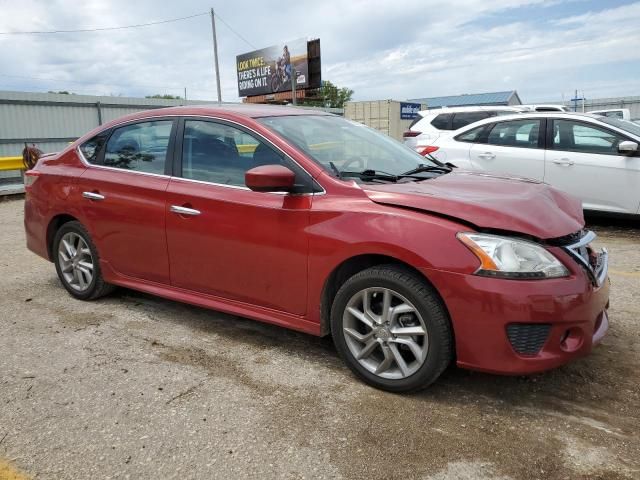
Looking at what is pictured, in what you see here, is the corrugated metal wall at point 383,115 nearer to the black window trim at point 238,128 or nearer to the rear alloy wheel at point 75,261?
the rear alloy wheel at point 75,261

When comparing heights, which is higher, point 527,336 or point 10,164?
point 10,164

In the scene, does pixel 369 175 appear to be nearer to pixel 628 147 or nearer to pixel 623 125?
pixel 628 147

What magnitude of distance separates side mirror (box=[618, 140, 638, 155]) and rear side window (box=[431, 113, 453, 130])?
11.7 ft

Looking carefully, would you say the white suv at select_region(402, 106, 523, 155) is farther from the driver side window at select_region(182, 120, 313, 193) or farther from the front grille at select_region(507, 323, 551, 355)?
the front grille at select_region(507, 323, 551, 355)

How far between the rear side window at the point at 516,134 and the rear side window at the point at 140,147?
17.1 feet

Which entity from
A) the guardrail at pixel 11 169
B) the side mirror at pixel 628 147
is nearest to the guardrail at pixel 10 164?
the guardrail at pixel 11 169

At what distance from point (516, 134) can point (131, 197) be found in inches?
219

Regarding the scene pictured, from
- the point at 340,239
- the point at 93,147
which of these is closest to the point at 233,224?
the point at 340,239

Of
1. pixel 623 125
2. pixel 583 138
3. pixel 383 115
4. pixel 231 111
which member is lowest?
pixel 583 138

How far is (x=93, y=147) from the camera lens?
4.63 meters

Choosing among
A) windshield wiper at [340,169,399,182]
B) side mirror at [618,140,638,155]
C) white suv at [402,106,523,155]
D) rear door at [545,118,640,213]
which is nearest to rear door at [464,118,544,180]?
rear door at [545,118,640,213]

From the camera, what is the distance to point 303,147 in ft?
11.4

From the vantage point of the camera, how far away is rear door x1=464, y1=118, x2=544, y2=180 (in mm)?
7484

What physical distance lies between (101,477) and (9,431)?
2.31 ft
